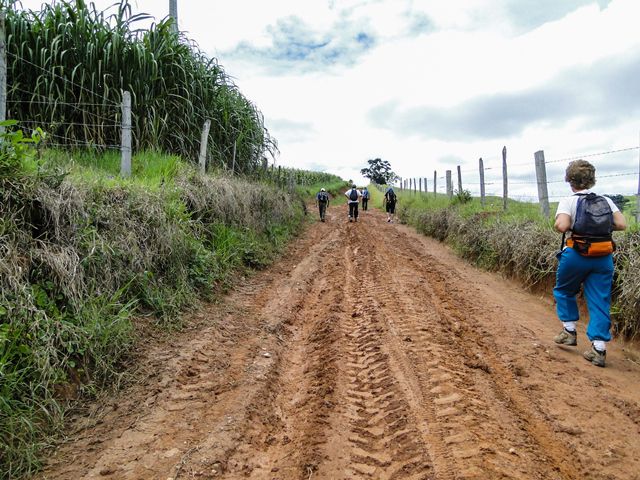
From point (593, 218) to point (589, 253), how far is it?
0.98 ft

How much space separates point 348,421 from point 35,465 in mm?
1696

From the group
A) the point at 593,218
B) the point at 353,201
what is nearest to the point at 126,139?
the point at 593,218

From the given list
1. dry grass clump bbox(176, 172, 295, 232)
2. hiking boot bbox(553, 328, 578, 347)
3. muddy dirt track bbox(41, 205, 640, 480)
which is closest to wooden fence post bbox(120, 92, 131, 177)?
dry grass clump bbox(176, 172, 295, 232)

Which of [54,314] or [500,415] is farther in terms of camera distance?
[54,314]

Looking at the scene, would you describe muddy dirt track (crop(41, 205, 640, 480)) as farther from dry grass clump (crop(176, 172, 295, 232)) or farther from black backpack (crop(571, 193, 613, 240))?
dry grass clump (crop(176, 172, 295, 232))

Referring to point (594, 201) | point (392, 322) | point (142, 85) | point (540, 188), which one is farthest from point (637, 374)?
point (142, 85)

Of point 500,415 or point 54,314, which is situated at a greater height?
point 54,314

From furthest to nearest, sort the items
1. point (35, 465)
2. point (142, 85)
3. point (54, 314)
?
point (142, 85) < point (54, 314) < point (35, 465)

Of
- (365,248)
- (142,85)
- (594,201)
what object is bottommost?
(365,248)

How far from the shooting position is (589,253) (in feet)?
11.2

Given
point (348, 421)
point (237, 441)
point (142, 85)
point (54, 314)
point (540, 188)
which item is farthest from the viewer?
point (540, 188)

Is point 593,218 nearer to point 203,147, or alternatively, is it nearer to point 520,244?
point 520,244

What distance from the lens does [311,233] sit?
38.5ft

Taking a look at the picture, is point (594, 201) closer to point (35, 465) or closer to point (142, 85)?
point (35, 465)
